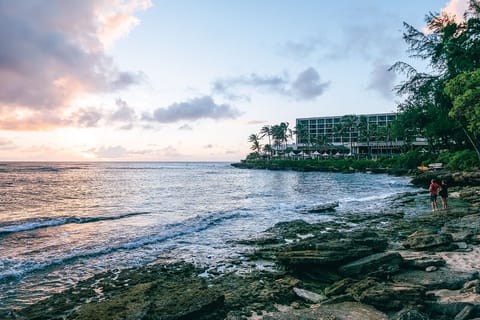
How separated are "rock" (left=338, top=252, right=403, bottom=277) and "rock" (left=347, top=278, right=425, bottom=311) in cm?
153

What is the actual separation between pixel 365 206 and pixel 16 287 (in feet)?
82.3

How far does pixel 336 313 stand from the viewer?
23.9 feet

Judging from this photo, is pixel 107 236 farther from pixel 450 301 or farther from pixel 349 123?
pixel 349 123

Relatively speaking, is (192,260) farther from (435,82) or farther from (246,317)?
(435,82)

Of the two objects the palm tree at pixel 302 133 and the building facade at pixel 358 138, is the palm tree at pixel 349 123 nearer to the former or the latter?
the building facade at pixel 358 138

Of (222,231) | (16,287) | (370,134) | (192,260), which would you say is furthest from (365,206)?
(370,134)

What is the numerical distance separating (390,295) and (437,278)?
2059mm

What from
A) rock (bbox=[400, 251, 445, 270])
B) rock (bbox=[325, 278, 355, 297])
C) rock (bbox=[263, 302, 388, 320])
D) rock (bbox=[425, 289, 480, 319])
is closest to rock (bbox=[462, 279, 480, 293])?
rock (bbox=[425, 289, 480, 319])

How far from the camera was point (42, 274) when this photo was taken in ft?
39.4

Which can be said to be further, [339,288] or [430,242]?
[430,242]

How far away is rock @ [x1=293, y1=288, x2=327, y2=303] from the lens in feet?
27.9

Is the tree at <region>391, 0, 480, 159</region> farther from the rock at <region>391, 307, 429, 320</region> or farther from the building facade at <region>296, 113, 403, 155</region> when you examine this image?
the building facade at <region>296, 113, 403, 155</region>

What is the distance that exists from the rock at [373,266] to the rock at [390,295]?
1.53 m

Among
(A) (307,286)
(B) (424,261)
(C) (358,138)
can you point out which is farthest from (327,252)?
(C) (358,138)
